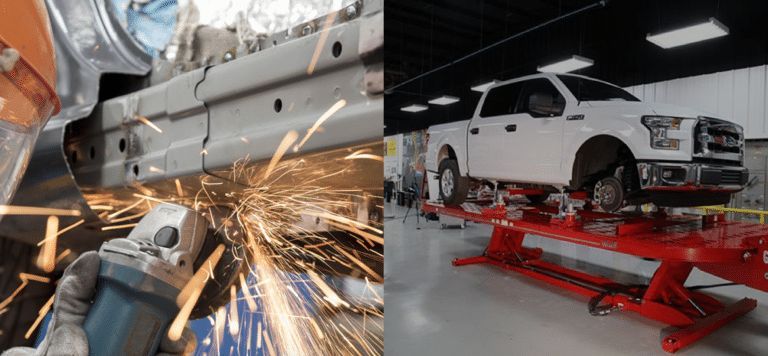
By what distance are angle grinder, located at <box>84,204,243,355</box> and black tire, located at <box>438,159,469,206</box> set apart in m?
5.07

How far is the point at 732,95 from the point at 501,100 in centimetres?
705

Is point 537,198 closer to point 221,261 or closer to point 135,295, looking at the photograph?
point 221,261

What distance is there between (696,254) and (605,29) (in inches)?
246

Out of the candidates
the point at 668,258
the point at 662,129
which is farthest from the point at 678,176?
the point at 668,258

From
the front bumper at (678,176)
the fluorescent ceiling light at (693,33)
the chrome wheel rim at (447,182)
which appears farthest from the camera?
the chrome wheel rim at (447,182)

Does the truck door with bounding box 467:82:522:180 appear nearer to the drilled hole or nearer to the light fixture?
the light fixture

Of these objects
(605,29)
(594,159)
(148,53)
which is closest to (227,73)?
(148,53)

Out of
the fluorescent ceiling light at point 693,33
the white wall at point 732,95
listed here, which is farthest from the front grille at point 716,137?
the white wall at point 732,95

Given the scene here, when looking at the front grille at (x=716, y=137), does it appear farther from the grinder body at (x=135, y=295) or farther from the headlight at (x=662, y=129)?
the grinder body at (x=135, y=295)

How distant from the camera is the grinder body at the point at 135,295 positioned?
76cm

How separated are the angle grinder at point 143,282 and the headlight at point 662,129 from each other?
158 inches

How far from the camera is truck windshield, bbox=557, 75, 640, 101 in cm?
443

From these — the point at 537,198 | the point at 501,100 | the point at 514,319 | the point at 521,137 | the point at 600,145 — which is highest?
the point at 501,100

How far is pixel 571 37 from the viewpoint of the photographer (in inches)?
331
